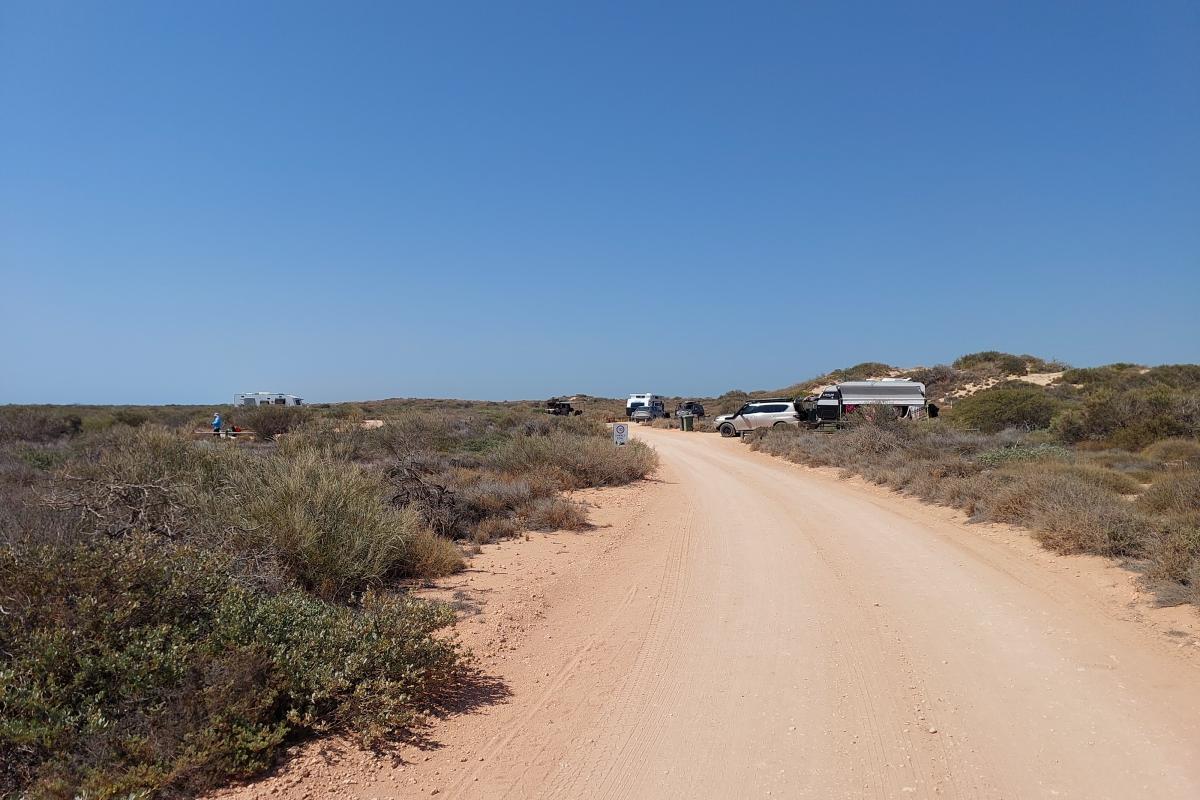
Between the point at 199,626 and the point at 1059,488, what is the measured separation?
11467 millimetres

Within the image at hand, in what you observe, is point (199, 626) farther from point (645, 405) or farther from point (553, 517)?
point (645, 405)

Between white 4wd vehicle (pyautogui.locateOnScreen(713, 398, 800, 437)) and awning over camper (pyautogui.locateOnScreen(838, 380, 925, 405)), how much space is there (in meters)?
3.46

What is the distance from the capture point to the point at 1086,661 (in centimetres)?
559

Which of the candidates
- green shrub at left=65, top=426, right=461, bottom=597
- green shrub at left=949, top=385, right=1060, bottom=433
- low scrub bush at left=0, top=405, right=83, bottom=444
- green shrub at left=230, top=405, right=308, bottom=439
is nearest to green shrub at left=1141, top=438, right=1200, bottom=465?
green shrub at left=949, top=385, right=1060, bottom=433

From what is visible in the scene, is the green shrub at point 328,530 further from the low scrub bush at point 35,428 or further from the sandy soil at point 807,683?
the low scrub bush at point 35,428

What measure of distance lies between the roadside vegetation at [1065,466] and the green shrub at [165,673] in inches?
289

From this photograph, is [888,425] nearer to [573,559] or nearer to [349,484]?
[573,559]

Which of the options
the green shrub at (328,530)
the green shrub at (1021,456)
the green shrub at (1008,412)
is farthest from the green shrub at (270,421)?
the green shrub at (1008,412)

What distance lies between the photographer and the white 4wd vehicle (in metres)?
33.9

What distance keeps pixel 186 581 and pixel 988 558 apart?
8997 mm

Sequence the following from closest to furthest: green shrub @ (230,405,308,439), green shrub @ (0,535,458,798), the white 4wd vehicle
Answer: green shrub @ (0,535,458,798) < green shrub @ (230,405,308,439) < the white 4wd vehicle

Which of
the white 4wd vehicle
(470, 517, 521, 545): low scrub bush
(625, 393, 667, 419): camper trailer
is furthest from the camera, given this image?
(625, 393, 667, 419): camper trailer

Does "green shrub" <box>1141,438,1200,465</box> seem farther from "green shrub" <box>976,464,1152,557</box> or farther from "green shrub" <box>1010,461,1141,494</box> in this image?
"green shrub" <box>976,464,1152,557</box>

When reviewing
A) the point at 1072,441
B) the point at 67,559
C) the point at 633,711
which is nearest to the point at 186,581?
the point at 67,559
